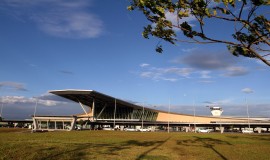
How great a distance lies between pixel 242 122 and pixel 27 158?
131 m

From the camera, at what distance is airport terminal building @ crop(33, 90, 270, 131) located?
4483 inches

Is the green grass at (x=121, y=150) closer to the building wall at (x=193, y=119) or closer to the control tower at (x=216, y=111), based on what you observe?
the building wall at (x=193, y=119)

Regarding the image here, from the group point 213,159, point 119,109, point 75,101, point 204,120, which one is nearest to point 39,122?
point 75,101

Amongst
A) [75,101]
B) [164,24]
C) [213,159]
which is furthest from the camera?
[75,101]

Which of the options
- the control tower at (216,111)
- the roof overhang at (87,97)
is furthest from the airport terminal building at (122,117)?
the control tower at (216,111)

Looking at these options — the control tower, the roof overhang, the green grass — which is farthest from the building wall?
the green grass

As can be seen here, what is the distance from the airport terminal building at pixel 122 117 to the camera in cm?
11388

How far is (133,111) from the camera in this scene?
14462 centimetres

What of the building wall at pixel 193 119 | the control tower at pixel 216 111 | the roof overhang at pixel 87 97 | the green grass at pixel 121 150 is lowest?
the green grass at pixel 121 150

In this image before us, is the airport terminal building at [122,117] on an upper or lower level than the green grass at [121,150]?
upper

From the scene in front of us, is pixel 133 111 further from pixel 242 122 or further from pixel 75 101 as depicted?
pixel 242 122

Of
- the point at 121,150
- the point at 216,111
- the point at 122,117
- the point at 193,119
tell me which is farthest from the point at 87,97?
the point at 121,150

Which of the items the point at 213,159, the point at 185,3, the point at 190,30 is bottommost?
the point at 213,159

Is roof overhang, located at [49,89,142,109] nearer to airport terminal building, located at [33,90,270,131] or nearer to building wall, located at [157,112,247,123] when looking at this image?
airport terminal building, located at [33,90,270,131]
